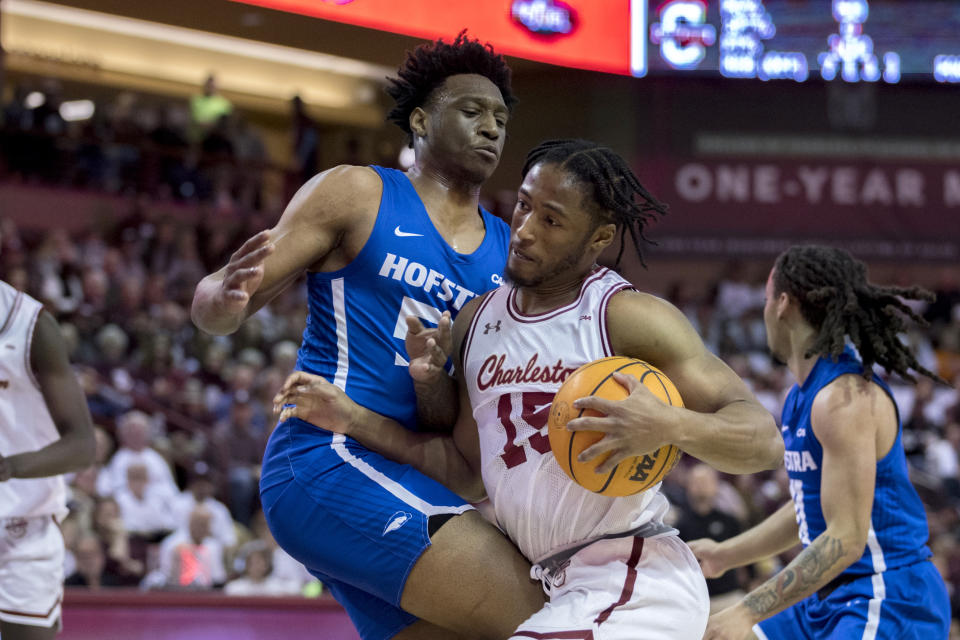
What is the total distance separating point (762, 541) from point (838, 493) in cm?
62

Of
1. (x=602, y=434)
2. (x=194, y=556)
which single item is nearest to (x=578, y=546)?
(x=602, y=434)

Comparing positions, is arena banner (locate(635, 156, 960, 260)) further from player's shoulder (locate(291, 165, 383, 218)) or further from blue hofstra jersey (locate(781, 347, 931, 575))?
player's shoulder (locate(291, 165, 383, 218))

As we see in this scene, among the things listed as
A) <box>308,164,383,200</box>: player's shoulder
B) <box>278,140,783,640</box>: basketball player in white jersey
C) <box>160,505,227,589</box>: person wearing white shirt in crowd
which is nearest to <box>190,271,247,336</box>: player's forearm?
<box>278,140,783,640</box>: basketball player in white jersey

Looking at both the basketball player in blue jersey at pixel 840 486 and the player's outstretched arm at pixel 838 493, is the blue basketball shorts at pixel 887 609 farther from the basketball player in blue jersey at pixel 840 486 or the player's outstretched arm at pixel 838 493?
the player's outstretched arm at pixel 838 493

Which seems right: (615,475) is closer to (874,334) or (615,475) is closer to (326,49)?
(874,334)

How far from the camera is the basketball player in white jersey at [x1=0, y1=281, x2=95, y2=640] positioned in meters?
4.31

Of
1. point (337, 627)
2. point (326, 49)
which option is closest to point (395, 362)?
point (337, 627)

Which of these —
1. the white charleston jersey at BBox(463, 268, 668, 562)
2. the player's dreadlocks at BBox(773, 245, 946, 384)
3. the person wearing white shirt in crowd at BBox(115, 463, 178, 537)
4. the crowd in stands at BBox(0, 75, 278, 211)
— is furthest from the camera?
the crowd in stands at BBox(0, 75, 278, 211)

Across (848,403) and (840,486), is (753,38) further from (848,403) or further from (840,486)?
(840,486)

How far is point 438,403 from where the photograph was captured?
3.12 meters

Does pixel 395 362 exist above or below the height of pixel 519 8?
below

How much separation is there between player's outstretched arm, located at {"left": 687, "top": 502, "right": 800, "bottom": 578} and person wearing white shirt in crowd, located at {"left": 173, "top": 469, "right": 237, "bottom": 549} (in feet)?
16.6

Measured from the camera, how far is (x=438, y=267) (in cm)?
324

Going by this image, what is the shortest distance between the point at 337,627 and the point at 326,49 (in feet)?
35.2
